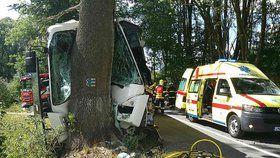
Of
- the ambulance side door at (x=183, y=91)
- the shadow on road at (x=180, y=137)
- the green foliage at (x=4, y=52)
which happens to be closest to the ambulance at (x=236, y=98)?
the shadow on road at (x=180, y=137)

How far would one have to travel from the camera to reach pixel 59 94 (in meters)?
9.55

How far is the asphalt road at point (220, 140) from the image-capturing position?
10.3 m

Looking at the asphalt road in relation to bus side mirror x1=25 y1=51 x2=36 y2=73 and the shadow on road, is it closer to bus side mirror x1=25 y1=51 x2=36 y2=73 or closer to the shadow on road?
the shadow on road

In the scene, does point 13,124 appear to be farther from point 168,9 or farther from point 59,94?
point 168,9

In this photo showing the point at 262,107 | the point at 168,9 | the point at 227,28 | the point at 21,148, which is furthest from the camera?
the point at 168,9

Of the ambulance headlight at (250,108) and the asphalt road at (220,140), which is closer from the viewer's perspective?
the asphalt road at (220,140)

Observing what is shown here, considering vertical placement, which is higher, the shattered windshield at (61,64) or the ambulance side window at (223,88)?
the shattered windshield at (61,64)

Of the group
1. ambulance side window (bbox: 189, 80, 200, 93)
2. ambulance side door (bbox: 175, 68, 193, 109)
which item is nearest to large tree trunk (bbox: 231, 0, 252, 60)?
ambulance side door (bbox: 175, 68, 193, 109)

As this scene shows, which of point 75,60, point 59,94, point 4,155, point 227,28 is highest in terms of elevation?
point 227,28

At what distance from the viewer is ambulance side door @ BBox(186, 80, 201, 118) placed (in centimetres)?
1568

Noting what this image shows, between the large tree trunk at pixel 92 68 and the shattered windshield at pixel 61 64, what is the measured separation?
63 centimetres

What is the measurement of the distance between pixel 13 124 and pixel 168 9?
25.2m

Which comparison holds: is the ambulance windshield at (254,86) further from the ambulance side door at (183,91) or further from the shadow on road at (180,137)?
the ambulance side door at (183,91)

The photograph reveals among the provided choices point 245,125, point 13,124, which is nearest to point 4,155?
point 13,124
